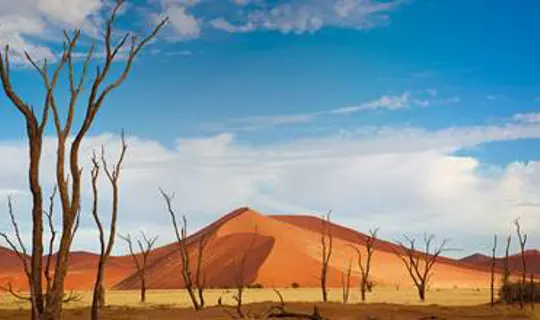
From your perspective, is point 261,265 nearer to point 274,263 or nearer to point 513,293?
point 274,263

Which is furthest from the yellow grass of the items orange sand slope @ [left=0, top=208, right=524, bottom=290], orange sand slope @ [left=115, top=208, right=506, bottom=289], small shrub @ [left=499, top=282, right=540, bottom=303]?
orange sand slope @ [left=115, top=208, right=506, bottom=289]

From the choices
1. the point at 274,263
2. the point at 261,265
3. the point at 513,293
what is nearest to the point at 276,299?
the point at 513,293

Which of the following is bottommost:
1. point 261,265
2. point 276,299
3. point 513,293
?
point 276,299

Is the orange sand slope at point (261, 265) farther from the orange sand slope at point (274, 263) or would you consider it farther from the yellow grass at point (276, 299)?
the yellow grass at point (276, 299)

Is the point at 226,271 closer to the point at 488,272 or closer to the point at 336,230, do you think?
the point at 336,230

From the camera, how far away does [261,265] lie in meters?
74.2

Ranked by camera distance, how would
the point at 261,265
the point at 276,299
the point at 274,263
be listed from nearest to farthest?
the point at 276,299 < the point at 261,265 < the point at 274,263

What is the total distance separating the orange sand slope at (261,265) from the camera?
2879 inches

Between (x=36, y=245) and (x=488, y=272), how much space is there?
314 ft

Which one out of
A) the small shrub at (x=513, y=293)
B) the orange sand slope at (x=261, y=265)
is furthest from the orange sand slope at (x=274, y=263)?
the small shrub at (x=513, y=293)

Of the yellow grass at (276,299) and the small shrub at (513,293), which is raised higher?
the small shrub at (513,293)

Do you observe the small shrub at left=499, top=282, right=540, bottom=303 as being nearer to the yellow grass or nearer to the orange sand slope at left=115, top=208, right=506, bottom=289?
the yellow grass

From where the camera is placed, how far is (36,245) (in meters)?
8.71

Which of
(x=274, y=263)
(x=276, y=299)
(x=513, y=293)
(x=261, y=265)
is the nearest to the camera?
(x=513, y=293)
